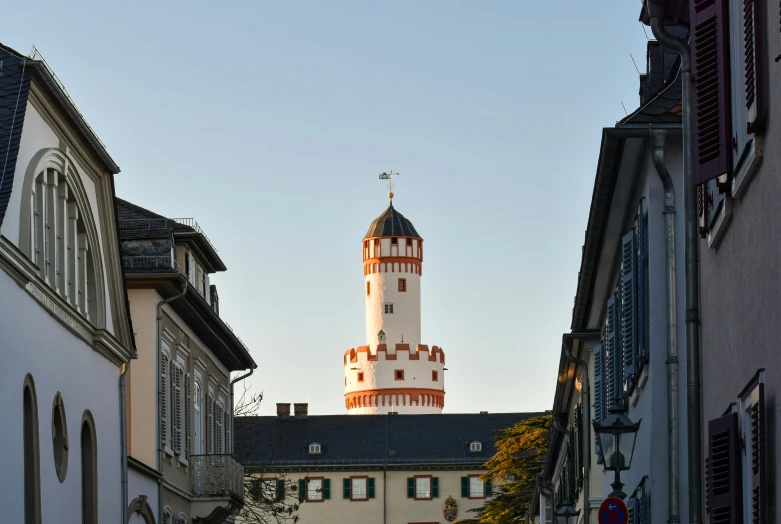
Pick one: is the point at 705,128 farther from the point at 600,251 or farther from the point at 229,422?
the point at 229,422

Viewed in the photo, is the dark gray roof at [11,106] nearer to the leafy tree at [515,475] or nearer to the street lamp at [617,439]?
the street lamp at [617,439]

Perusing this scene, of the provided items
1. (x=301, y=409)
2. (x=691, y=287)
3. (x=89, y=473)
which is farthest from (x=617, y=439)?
(x=301, y=409)

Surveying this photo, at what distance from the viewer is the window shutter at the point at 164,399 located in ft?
100

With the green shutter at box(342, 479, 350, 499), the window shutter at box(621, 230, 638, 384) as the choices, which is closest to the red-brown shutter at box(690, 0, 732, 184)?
the window shutter at box(621, 230, 638, 384)

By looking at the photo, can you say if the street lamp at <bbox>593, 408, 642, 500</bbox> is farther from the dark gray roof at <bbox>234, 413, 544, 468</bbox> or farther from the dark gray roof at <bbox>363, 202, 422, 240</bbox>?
the dark gray roof at <bbox>363, 202, 422, 240</bbox>

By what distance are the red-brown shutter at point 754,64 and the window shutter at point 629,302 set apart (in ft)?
20.6

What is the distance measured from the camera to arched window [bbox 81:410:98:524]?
23.8m

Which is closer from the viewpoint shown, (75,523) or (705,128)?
(705,128)

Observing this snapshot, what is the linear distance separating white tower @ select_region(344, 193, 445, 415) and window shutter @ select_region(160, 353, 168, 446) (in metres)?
102

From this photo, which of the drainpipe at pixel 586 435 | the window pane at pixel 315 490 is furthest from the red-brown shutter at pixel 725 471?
the window pane at pixel 315 490

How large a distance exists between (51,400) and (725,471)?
1324cm

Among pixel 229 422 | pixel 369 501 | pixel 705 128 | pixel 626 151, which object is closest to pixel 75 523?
pixel 626 151

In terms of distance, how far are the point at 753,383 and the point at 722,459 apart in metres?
0.91

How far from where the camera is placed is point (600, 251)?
1759 cm
